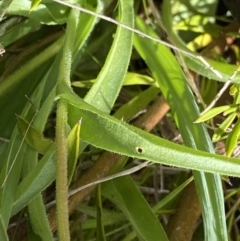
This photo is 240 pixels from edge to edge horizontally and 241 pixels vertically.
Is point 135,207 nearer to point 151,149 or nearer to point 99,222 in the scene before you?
point 99,222

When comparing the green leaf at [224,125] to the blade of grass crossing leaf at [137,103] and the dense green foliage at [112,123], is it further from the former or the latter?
the blade of grass crossing leaf at [137,103]

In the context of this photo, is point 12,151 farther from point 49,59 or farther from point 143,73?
point 143,73

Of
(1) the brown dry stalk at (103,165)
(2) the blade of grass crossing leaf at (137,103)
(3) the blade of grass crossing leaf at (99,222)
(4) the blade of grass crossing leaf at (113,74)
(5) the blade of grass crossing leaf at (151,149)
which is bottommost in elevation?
(3) the blade of grass crossing leaf at (99,222)

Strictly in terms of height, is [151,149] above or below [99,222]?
above

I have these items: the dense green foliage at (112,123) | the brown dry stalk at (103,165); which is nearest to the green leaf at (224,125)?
the dense green foliage at (112,123)

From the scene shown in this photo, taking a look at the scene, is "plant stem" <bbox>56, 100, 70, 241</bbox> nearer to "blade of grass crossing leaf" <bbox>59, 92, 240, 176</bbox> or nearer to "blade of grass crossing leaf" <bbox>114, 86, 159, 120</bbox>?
"blade of grass crossing leaf" <bbox>59, 92, 240, 176</bbox>

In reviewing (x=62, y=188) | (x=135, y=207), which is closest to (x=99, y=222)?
(x=135, y=207)

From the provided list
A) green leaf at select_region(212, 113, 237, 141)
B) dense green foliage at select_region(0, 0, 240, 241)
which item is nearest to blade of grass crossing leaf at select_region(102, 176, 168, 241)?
dense green foliage at select_region(0, 0, 240, 241)

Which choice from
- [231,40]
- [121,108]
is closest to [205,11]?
[231,40]
